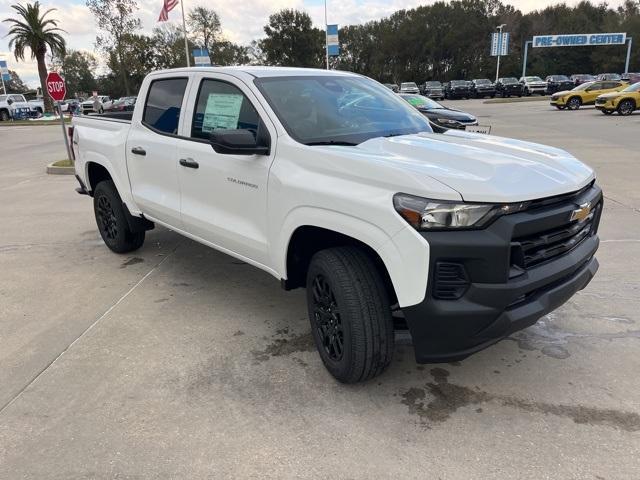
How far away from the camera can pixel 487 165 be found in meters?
2.78

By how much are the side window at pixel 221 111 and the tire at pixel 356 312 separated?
1175 millimetres

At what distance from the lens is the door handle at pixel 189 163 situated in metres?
3.99

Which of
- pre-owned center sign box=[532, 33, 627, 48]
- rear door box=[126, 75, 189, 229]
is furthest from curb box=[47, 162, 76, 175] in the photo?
pre-owned center sign box=[532, 33, 627, 48]

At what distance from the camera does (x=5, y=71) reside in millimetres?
46531

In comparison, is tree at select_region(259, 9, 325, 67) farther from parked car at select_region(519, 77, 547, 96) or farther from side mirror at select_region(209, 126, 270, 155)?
side mirror at select_region(209, 126, 270, 155)

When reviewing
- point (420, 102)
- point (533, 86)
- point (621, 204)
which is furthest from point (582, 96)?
point (621, 204)

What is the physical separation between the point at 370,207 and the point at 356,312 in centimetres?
57

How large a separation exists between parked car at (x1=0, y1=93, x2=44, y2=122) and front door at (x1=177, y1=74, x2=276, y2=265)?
38.3 meters

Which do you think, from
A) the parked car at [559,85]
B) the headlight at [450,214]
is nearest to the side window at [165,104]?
the headlight at [450,214]

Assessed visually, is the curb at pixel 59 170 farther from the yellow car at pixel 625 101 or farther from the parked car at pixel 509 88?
the parked car at pixel 509 88

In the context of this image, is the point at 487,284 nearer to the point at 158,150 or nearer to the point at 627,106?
the point at 158,150

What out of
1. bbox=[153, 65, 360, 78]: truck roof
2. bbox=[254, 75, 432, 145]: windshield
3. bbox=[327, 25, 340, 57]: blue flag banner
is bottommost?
bbox=[254, 75, 432, 145]: windshield

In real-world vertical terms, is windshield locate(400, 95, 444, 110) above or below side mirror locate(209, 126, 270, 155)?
below

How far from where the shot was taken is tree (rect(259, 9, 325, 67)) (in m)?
75.6
